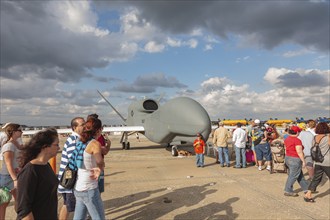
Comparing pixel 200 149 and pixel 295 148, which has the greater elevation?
pixel 295 148

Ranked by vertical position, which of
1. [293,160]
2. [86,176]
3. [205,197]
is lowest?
[205,197]

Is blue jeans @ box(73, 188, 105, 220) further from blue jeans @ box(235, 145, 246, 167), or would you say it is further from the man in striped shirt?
blue jeans @ box(235, 145, 246, 167)

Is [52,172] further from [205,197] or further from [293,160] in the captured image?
[293,160]

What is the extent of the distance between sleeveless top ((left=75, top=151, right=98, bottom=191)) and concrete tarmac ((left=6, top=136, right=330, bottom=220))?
1986 millimetres

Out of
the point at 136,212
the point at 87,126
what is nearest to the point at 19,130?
the point at 87,126

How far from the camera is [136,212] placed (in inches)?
198

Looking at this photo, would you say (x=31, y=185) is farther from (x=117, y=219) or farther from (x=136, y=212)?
(x=136, y=212)

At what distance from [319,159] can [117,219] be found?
13.9 ft

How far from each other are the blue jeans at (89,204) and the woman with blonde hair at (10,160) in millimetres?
1302

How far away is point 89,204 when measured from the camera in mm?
3045

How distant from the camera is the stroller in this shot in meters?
8.48

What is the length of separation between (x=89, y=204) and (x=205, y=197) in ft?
11.6

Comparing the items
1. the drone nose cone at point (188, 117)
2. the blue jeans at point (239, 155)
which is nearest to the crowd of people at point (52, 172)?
the blue jeans at point (239, 155)

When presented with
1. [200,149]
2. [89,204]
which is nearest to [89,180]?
[89,204]
